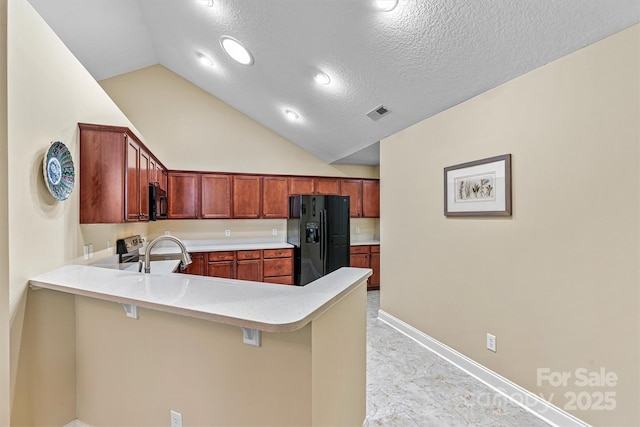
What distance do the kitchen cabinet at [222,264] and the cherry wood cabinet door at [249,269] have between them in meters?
0.08

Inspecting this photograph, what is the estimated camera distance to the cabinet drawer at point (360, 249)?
17.3 feet

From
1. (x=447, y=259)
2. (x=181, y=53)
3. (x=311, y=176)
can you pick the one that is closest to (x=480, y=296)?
(x=447, y=259)

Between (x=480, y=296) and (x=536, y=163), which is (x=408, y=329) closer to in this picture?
(x=480, y=296)

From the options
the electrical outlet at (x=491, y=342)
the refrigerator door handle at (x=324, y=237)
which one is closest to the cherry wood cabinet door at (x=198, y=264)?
the refrigerator door handle at (x=324, y=237)

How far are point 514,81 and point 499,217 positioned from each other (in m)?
1.00

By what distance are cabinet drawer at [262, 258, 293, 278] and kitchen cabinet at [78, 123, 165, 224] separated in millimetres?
2641

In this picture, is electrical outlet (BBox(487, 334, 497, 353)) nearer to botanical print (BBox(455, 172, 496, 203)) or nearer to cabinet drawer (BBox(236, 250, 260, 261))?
botanical print (BBox(455, 172, 496, 203))

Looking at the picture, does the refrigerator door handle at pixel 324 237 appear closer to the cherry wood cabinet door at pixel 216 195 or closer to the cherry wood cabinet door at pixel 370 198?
the cherry wood cabinet door at pixel 370 198

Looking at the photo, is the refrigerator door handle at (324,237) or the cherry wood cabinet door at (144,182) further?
the refrigerator door handle at (324,237)

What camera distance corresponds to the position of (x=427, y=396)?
2189 millimetres

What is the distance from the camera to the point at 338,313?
1.41 metres

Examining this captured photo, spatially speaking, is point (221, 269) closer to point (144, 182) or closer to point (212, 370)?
point (144, 182)

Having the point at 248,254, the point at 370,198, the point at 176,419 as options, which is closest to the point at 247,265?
the point at 248,254

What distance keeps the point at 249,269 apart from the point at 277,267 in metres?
0.46
